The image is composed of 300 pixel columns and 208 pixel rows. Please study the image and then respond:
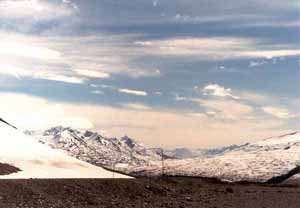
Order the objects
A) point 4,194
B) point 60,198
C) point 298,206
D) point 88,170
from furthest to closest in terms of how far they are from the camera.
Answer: point 88,170 < point 298,206 < point 60,198 < point 4,194

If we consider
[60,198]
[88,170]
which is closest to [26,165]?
[88,170]

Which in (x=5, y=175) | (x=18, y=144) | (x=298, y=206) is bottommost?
(x=298, y=206)

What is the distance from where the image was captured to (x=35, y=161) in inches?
5325

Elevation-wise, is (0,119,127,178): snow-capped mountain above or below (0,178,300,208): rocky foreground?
above

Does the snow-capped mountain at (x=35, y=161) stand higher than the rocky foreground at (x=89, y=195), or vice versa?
the snow-capped mountain at (x=35, y=161)

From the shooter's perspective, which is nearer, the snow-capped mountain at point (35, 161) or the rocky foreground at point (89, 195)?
the rocky foreground at point (89, 195)

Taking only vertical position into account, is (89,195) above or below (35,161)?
below

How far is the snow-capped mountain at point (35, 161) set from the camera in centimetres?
11826

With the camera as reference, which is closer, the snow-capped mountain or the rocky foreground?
the rocky foreground

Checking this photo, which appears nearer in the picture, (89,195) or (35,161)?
(89,195)

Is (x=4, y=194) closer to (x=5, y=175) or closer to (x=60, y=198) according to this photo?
(x=60, y=198)

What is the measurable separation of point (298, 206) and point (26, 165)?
2304 inches

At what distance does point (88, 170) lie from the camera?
477 ft

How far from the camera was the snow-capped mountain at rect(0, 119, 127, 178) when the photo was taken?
118m
